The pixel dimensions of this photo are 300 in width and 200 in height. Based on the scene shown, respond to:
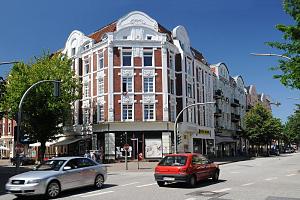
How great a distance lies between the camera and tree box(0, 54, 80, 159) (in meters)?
38.9

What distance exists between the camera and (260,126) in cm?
6644

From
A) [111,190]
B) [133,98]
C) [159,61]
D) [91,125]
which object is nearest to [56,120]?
[91,125]

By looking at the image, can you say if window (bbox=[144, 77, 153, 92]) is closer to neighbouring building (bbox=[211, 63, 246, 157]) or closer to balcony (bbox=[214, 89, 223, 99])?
neighbouring building (bbox=[211, 63, 246, 157])

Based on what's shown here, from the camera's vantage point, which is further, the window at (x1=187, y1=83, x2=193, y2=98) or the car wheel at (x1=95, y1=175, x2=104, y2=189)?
the window at (x1=187, y1=83, x2=193, y2=98)

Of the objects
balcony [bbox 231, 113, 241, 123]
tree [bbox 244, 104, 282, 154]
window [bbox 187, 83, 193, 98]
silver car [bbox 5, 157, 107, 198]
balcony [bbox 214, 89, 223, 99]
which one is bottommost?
silver car [bbox 5, 157, 107, 198]

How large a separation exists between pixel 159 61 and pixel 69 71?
998 cm

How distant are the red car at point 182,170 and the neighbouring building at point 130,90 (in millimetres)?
24357

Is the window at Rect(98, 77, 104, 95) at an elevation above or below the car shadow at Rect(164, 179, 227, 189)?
above

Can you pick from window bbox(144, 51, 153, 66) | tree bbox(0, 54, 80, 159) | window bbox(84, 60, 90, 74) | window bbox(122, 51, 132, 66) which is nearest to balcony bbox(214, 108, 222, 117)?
window bbox(144, 51, 153, 66)

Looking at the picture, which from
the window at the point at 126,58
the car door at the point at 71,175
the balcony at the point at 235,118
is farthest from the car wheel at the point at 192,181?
the balcony at the point at 235,118

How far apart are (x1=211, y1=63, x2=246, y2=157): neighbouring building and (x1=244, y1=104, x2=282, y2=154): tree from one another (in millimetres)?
3932

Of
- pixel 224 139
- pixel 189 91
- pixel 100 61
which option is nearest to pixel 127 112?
pixel 100 61

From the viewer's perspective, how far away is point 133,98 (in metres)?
43.6

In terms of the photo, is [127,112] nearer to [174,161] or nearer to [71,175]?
[174,161]
